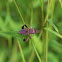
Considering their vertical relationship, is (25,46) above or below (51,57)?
above

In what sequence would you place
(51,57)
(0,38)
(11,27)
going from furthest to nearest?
(0,38) < (11,27) < (51,57)

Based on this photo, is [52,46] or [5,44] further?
[5,44]

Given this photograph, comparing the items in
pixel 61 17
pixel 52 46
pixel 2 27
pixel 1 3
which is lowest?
pixel 52 46

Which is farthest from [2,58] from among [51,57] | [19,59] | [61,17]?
[61,17]

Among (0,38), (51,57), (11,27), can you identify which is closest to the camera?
(51,57)

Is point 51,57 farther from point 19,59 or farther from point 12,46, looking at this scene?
point 12,46

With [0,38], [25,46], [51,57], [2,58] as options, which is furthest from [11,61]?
[51,57]

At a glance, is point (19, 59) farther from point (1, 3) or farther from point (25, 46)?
point (1, 3)

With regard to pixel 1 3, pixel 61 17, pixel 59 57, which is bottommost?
pixel 59 57

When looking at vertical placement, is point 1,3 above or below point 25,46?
above
